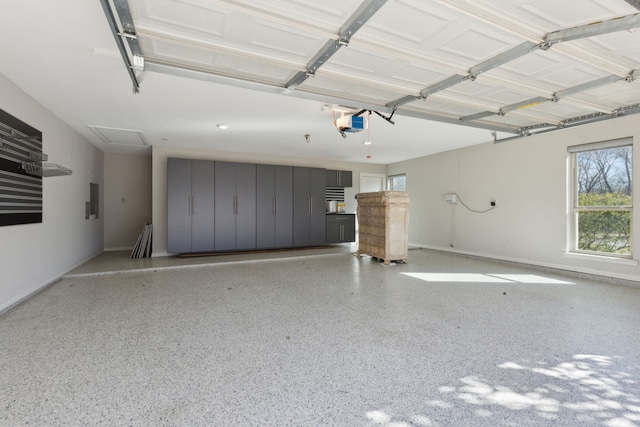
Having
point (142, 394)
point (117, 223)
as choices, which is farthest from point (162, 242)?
point (142, 394)

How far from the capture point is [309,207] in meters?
7.52

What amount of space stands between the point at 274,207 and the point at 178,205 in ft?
6.67

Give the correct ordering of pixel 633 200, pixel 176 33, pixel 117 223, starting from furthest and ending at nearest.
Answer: pixel 117 223 → pixel 633 200 → pixel 176 33

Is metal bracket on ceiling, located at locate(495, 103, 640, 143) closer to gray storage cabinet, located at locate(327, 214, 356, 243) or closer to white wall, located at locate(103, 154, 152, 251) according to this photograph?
gray storage cabinet, located at locate(327, 214, 356, 243)

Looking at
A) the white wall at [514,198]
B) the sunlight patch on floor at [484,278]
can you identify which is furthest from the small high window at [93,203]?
the white wall at [514,198]

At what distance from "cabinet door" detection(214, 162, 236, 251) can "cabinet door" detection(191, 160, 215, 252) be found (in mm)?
102

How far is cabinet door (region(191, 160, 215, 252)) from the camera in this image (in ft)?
20.7

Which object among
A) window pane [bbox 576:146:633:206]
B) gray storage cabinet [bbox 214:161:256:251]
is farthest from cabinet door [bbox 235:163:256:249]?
window pane [bbox 576:146:633:206]

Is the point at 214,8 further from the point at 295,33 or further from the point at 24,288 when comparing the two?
the point at 24,288

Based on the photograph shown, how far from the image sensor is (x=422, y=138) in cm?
561

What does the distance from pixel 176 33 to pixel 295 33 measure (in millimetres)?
830

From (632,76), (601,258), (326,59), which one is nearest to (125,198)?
(326,59)

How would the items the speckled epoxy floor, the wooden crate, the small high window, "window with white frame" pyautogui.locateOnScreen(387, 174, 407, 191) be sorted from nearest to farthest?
the speckled epoxy floor, the wooden crate, the small high window, "window with white frame" pyautogui.locateOnScreen(387, 174, 407, 191)

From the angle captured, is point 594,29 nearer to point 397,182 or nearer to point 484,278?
point 484,278
